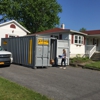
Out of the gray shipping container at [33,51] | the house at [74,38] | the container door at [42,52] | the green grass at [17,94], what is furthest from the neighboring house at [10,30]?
the green grass at [17,94]

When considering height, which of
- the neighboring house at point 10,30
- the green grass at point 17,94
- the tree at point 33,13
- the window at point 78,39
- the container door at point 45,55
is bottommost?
the green grass at point 17,94

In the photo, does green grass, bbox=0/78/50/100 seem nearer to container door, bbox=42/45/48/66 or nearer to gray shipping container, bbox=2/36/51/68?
gray shipping container, bbox=2/36/51/68

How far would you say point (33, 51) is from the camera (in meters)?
13.7

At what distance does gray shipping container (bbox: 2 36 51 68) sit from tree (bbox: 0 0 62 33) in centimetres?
2914

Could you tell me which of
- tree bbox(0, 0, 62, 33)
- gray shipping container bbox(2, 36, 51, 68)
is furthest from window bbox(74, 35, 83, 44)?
tree bbox(0, 0, 62, 33)

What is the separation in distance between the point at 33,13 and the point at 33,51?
31.7 metres

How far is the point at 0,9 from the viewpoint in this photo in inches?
1740

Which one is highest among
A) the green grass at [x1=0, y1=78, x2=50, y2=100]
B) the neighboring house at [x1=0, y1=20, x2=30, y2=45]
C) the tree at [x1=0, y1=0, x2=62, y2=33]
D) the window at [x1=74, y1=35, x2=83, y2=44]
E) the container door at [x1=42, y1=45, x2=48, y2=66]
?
the tree at [x1=0, y1=0, x2=62, y2=33]

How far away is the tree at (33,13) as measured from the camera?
144ft

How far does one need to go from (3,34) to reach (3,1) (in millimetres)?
25032

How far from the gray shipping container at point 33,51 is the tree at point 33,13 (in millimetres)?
29136

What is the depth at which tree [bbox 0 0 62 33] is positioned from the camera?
43.8 meters

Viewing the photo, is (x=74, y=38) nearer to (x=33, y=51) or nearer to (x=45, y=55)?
(x=45, y=55)

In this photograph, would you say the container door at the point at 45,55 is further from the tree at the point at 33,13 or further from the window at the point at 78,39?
the tree at the point at 33,13
